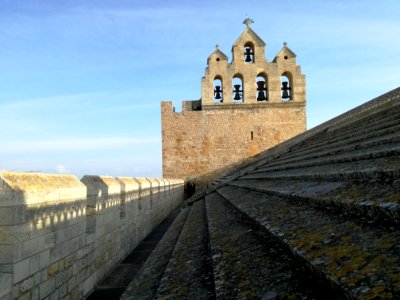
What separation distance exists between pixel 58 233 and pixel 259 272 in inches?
107

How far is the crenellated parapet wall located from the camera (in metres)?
2.87

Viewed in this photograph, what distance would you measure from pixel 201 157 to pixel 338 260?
66.6 feet

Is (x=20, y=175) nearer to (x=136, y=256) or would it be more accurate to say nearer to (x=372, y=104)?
(x=136, y=256)

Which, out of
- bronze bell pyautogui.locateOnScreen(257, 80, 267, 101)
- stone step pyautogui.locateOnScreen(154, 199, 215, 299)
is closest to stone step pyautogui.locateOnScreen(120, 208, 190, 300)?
stone step pyautogui.locateOnScreen(154, 199, 215, 299)

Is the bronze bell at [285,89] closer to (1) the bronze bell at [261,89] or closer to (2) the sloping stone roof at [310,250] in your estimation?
(1) the bronze bell at [261,89]

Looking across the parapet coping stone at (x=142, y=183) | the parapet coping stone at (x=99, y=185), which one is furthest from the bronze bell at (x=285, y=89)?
the parapet coping stone at (x=99, y=185)

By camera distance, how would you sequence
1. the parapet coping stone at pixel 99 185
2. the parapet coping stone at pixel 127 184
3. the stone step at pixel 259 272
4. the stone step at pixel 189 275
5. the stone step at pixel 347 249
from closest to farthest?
the stone step at pixel 347 249, the stone step at pixel 259 272, the stone step at pixel 189 275, the parapet coping stone at pixel 99 185, the parapet coping stone at pixel 127 184

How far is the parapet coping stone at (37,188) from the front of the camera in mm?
2867

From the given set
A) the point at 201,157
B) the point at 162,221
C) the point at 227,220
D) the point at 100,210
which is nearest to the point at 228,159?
the point at 201,157

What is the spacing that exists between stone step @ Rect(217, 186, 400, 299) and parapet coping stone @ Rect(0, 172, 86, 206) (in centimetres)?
206

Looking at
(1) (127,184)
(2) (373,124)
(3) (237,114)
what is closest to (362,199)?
(2) (373,124)

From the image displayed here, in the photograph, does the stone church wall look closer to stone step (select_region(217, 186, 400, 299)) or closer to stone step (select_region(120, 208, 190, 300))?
stone step (select_region(120, 208, 190, 300))

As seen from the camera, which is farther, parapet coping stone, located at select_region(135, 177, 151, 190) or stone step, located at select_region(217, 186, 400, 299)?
parapet coping stone, located at select_region(135, 177, 151, 190)

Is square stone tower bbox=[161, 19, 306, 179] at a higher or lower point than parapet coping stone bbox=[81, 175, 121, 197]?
higher
